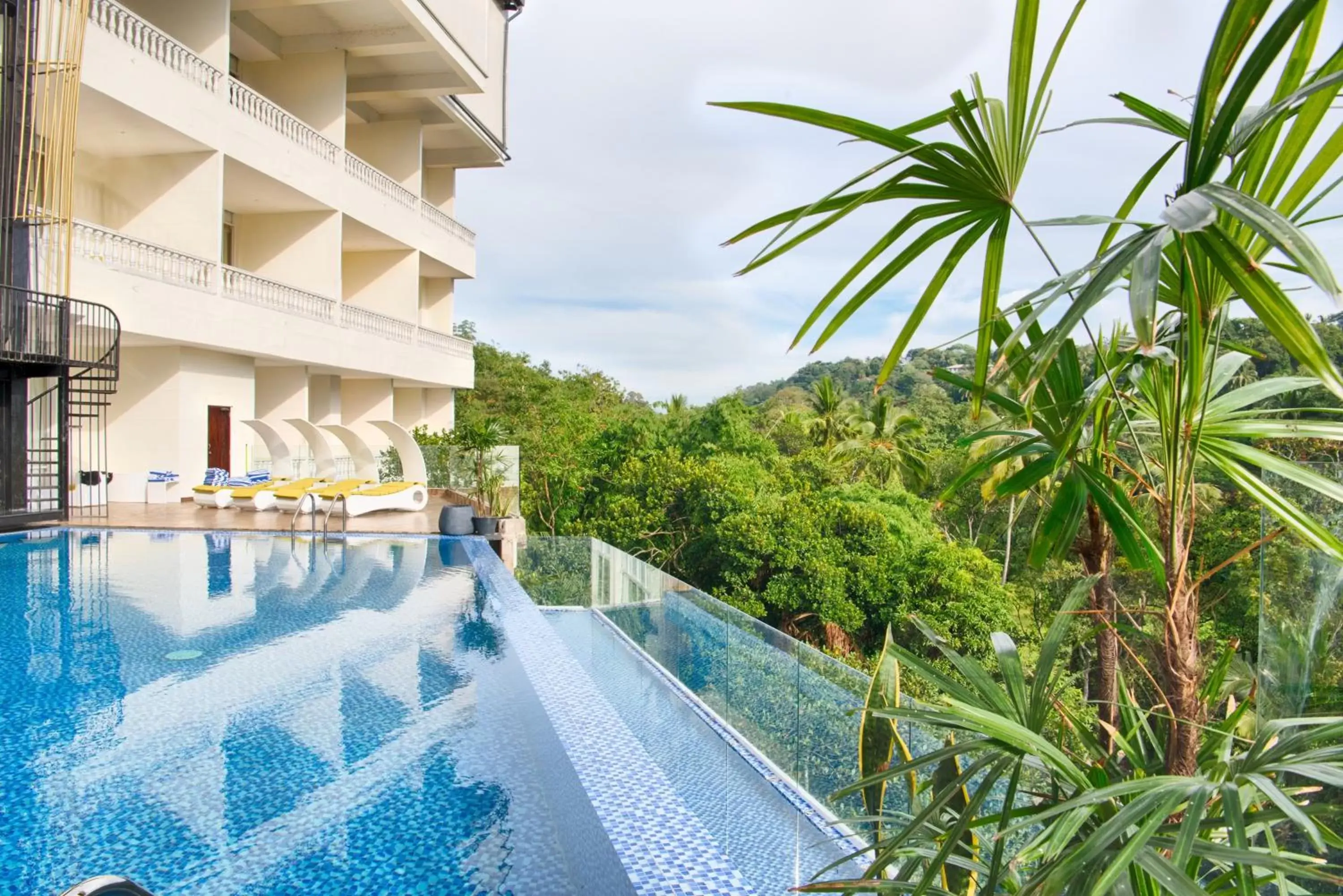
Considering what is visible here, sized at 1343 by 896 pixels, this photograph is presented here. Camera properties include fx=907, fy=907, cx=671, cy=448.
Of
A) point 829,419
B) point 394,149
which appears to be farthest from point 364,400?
point 829,419

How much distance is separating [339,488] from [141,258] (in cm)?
465

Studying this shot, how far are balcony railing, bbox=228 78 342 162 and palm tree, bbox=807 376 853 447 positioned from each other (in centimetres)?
2420

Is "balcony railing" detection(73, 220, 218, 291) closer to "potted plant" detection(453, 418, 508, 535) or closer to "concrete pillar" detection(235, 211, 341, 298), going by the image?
"concrete pillar" detection(235, 211, 341, 298)

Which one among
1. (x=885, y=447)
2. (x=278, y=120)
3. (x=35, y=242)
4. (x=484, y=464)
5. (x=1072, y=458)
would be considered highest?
(x=278, y=120)

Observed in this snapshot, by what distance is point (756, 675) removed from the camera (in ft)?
22.3

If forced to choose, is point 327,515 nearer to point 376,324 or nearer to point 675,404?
point 376,324

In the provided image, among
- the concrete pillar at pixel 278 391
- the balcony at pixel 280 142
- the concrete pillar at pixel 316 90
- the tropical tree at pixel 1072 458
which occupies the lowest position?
the tropical tree at pixel 1072 458

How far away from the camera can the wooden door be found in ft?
56.0

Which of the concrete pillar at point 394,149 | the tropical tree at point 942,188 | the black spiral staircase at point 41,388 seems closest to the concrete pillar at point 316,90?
the concrete pillar at point 394,149

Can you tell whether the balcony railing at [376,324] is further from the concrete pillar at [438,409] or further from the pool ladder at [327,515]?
the pool ladder at [327,515]

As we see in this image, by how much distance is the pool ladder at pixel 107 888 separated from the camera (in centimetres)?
152

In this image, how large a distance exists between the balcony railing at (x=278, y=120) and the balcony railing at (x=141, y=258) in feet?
10.4

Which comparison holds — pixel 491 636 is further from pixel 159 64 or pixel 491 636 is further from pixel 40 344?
pixel 159 64

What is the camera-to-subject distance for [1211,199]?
1332 millimetres
